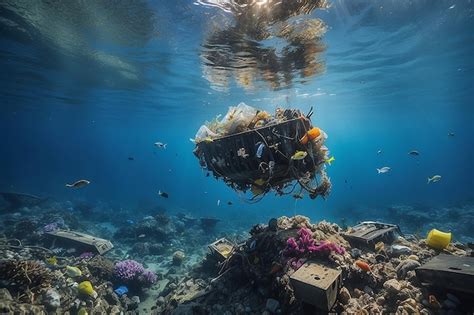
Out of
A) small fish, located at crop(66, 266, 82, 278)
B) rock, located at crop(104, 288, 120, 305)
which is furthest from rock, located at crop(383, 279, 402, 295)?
small fish, located at crop(66, 266, 82, 278)

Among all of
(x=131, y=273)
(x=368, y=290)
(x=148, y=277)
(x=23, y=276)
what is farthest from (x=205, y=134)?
(x=148, y=277)

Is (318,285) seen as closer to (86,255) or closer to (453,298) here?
(453,298)

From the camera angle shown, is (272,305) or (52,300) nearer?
(272,305)

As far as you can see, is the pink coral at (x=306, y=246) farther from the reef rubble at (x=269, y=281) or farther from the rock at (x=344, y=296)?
the rock at (x=344, y=296)

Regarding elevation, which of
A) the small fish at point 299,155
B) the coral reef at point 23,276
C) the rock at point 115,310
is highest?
the small fish at point 299,155

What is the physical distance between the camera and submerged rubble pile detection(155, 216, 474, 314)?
14.9 ft

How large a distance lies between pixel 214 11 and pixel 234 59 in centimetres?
470

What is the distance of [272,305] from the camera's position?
520 cm

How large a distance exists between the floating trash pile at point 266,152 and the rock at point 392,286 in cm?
238

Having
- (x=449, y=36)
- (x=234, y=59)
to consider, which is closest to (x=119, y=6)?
(x=234, y=59)

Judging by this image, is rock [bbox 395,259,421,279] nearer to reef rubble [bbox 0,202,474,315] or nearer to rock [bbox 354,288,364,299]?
reef rubble [bbox 0,202,474,315]

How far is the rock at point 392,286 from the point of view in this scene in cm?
476

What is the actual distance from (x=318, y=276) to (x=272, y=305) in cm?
117

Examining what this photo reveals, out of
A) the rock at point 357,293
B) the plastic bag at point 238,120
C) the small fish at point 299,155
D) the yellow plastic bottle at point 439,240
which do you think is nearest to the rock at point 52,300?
the plastic bag at point 238,120
